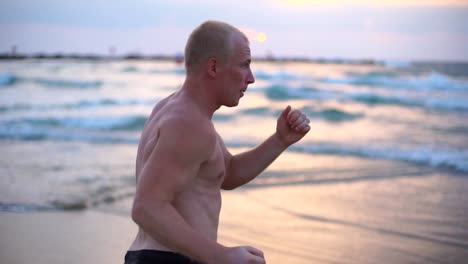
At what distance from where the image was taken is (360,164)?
930 centimetres

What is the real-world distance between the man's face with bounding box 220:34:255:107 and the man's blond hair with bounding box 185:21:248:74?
23mm

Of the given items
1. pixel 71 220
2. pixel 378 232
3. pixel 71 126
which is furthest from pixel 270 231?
pixel 71 126

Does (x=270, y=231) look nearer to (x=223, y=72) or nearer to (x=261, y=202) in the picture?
(x=261, y=202)

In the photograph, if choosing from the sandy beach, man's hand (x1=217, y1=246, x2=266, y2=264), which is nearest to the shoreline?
the sandy beach

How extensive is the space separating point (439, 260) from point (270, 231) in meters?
1.41

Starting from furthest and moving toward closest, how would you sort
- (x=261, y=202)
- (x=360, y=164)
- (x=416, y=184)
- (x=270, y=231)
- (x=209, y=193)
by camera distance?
(x=360, y=164) → (x=416, y=184) → (x=261, y=202) → (x=270, y=231) → (x=209, y=193)

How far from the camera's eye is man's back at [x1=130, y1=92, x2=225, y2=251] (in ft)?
6.32

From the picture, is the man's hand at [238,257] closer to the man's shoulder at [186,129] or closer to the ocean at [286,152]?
the man's shoulder at [186,129]

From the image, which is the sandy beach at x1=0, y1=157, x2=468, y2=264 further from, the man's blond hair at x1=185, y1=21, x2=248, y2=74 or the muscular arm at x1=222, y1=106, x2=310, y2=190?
the man's blond hair at x1=185, y1=21, x2=248, y2=74

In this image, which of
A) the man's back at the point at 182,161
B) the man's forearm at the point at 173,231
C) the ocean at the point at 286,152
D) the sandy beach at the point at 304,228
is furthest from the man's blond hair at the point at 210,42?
the ocean at the point at 286,152

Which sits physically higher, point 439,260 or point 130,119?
point 439,260

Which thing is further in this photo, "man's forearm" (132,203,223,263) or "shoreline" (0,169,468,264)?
"shoreline" (0,169,468,264)

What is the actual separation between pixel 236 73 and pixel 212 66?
0.09m

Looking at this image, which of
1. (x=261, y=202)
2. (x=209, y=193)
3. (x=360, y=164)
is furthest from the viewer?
(x=360, y=164)
